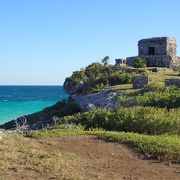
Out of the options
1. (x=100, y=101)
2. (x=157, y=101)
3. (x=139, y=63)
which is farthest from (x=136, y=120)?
(x=139, y=63)

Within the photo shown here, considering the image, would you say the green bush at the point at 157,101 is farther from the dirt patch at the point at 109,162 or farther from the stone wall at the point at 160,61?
the stone wall at the point at 160,61

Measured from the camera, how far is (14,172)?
1016 centimetres

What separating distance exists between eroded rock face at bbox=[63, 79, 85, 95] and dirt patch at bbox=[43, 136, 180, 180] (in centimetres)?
2144

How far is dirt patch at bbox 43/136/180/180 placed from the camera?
33.4ft

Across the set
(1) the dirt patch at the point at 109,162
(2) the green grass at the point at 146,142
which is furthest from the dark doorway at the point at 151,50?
(1) the dirt patch at the point at 109,162

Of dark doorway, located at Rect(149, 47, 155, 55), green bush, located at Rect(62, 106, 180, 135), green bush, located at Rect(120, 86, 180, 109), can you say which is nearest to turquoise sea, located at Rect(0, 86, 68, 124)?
dark doorway, located at Rect(149, 47, 155, 55)

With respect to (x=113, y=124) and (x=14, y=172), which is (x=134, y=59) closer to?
(x=113, y=124)

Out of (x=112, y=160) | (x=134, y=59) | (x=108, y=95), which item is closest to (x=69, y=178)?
(x=112, y=160)

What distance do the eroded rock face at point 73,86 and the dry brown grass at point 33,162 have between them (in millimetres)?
22463

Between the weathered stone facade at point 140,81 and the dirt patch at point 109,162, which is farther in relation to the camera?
the weathered stone facade at point 140,81

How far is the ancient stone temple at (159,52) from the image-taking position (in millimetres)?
40219

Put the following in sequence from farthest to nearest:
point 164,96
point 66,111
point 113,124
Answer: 1. point 66,111
2. point 164,96
3. point 113,124

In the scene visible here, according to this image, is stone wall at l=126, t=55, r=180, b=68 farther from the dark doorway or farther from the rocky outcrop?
the rocky outcrop

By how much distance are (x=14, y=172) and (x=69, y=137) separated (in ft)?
13.7
